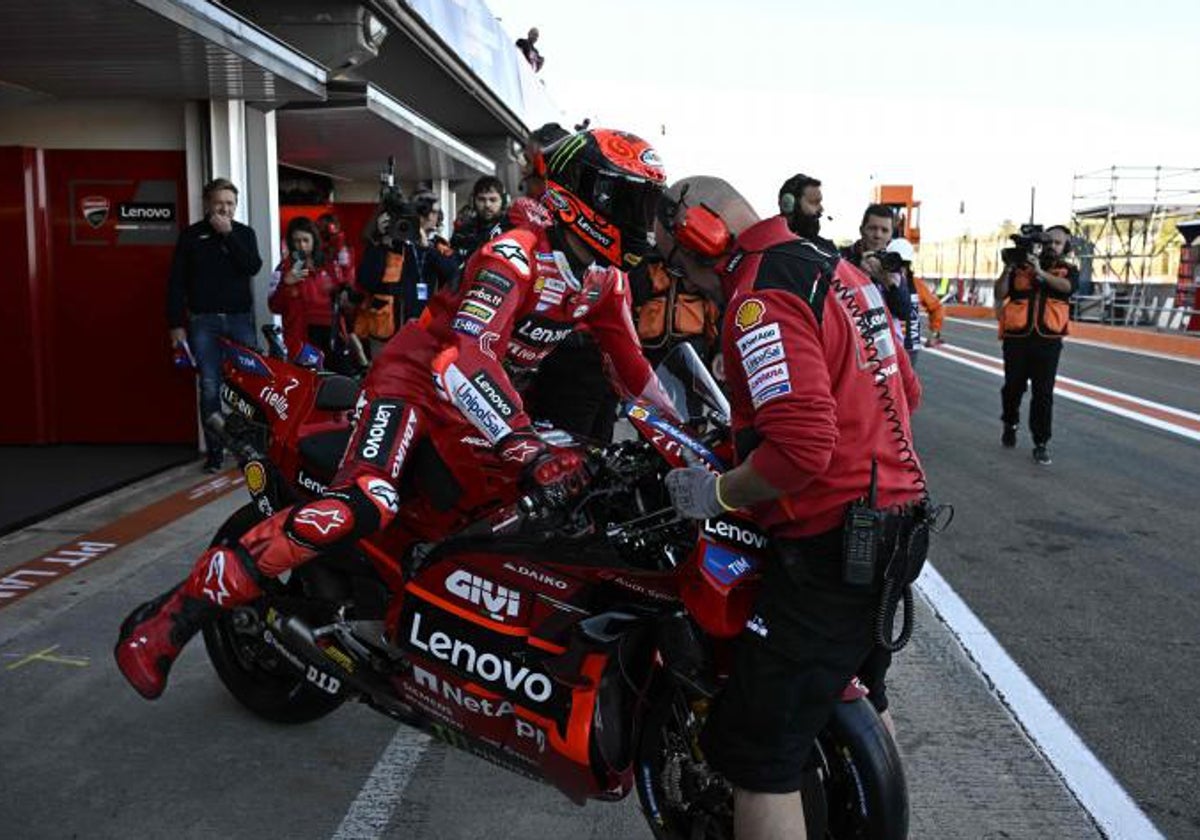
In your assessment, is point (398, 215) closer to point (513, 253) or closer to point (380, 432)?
point (513, 253)

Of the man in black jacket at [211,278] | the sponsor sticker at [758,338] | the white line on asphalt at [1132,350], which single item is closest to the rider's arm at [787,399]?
the sponsor sticker at [758,338]

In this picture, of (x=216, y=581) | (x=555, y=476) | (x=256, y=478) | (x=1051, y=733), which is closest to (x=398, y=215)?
(x=256, y=478)

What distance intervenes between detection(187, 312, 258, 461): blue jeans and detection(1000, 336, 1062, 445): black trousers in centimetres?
649

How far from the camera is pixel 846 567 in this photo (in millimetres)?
2471

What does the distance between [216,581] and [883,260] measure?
621 cm

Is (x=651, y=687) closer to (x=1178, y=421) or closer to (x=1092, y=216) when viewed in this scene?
(x=1178, y=421)

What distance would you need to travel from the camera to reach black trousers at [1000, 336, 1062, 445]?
9.66 m

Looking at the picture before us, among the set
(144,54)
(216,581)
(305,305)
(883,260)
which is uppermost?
(144,54)

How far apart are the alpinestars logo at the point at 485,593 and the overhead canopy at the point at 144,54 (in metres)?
3.99

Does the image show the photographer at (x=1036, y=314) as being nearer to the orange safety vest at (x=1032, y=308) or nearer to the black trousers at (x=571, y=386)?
the orange safety vest at (x=1032, y=308)

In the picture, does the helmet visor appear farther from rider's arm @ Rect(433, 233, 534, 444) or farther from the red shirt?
the red shirt

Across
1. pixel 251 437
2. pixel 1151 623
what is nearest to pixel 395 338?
pixel 251 437

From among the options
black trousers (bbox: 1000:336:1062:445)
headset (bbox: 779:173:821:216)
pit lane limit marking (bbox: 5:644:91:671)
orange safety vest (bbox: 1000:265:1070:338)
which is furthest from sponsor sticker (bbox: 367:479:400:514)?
orange safety vest (bbox: 1000:265:1070:338)

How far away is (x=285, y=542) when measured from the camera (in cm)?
331
